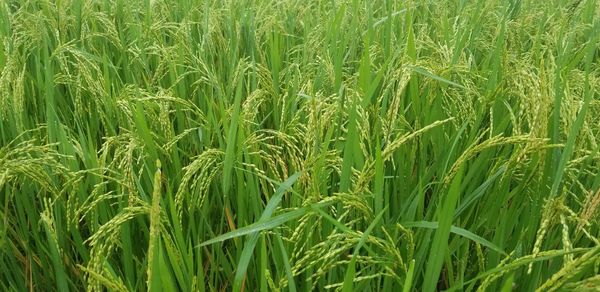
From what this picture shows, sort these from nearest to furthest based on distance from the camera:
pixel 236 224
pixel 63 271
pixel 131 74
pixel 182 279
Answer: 1. pixel 182 279
2. pixel 63 271
3. pixel 236 224
4. pixel 131 74

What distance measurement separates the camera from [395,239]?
0.98 meters

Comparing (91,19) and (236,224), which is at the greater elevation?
(91,19)

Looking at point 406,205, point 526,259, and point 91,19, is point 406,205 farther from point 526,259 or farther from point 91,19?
point 91,19

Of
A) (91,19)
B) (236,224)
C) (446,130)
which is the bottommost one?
(236,224)

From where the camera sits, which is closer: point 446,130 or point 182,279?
point 182,279

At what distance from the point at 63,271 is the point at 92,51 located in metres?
1.35

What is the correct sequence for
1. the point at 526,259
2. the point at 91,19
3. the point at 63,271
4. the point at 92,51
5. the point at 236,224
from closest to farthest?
the point at 526,259 → the point at 63,271 → the point at 236,224 → the point at 92,51 → the point at 91,19

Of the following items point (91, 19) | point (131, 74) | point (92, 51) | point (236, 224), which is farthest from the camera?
point (91, 19)

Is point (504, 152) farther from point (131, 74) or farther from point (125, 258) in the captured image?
point (131, 74)

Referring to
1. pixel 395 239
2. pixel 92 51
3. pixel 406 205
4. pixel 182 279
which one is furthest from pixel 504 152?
pixel 92 51

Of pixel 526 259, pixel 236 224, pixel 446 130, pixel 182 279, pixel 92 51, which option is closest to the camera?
pixel 526 259

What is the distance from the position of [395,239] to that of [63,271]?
0.63 metres

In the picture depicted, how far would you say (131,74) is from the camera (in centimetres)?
178

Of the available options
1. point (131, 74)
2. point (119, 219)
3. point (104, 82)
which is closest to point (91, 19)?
point (131, 74)
